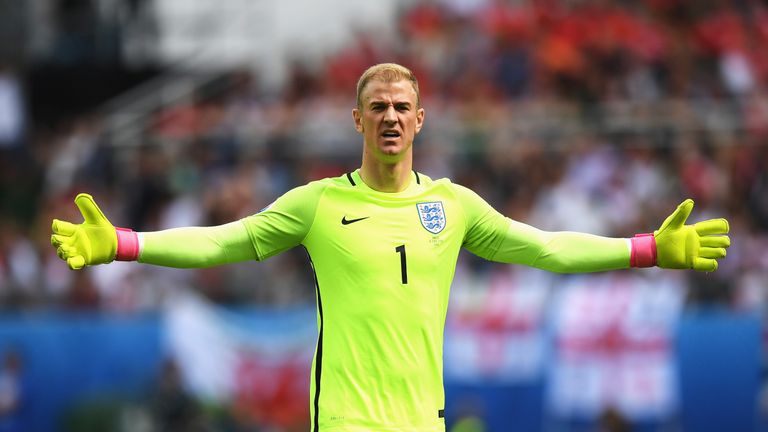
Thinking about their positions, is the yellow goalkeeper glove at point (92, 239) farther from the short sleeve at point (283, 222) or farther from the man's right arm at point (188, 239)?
the short sleeve at point (283, 222)

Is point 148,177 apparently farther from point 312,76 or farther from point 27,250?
point 312,76

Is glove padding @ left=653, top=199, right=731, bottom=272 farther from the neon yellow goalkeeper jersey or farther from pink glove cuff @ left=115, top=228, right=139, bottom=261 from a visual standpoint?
pink glove cuff @ left=115, top=228, right=139, bottom=261

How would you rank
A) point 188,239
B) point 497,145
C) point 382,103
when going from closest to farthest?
point 188,239 → point 382,103 → point 497,145

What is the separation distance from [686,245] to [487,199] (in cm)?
1001

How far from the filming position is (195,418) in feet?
52.4

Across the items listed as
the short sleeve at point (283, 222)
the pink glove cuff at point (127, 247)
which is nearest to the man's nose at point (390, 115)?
the short sleeve at point (283, 222)

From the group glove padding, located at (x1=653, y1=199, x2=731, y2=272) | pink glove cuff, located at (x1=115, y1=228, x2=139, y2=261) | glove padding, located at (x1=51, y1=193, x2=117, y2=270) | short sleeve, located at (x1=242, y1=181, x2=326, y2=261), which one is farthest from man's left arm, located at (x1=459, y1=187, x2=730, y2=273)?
glove padding, located at (x1=51, y1=193, x2=117, y2=270)

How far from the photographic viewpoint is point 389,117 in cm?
697

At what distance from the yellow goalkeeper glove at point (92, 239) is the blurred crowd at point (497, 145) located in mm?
9891

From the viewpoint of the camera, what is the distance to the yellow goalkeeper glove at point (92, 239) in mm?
6680

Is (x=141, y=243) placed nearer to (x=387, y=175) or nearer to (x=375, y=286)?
(x=375, y=286)

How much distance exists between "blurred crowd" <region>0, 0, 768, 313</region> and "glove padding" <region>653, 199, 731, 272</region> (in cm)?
871

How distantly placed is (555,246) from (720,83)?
464 inches

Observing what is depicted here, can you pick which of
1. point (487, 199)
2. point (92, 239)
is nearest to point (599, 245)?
point (92, 239)
